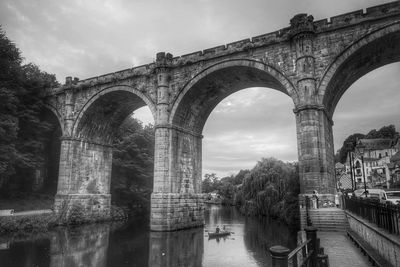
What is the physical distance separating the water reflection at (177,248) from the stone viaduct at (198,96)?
105cm

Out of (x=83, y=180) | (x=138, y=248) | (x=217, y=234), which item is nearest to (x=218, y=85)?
(x=217, y=234)

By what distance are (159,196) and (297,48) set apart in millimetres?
11270

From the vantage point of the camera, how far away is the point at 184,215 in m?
19.2

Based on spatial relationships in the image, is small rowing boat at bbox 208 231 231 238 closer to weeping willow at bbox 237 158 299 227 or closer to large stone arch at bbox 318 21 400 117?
weeping willow at bbox 237 158 299 227

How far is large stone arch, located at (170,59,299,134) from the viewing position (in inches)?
679

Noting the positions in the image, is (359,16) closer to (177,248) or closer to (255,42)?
(255,42)

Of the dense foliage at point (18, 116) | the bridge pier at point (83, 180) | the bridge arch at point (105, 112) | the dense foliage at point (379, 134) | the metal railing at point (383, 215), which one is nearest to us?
the metal railing at point (383, 215)

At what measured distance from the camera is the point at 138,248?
14.4m

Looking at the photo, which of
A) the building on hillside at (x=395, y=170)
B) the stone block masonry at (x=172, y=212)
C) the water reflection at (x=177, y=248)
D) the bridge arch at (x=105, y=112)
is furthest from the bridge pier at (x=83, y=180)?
the building on hillside at (x=395, y=170)

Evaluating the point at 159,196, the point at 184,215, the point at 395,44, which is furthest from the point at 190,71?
the point at 395,44

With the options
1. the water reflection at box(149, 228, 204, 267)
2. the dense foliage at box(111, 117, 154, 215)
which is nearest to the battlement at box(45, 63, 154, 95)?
the dense foliage at box(111, 117, 154, 215)

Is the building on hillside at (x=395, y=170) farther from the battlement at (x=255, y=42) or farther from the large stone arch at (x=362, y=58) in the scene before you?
the battlement at (x=255, y=42)

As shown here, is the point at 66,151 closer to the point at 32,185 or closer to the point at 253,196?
the point at 32,185

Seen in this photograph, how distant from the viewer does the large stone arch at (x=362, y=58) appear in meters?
14.5
